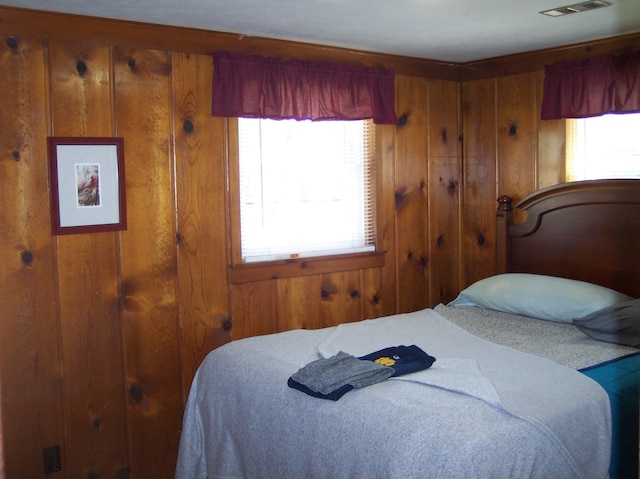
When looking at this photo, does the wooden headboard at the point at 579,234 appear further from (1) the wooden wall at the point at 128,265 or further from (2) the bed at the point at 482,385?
(1) the wooden wall at the point at 128,265

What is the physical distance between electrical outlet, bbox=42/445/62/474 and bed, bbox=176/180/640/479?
57 cm

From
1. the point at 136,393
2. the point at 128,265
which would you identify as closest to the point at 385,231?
the point at 128,265

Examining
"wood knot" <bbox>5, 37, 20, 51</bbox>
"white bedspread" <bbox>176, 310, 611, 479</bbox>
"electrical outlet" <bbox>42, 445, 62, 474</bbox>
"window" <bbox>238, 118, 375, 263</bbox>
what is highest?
"wood knot" <bbox>5, 37, 20, 51</bbox>

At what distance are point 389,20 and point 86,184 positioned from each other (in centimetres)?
163

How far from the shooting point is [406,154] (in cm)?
434

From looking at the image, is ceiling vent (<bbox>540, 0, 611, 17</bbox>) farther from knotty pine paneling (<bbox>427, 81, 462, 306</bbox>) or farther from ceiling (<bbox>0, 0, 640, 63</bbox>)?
knotty pine paneling (<bbox>427, 81, 462, 306</bbox>)

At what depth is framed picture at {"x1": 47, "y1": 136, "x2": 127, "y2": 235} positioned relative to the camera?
3098mm

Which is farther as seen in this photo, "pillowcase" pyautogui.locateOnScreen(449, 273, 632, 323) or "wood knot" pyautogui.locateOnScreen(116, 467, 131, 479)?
"pillowcase" pyautogui.locateOnScreen(449, 273, 632, 323)

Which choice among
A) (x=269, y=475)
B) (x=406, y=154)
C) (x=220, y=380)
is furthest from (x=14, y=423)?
(x=406, y=154)

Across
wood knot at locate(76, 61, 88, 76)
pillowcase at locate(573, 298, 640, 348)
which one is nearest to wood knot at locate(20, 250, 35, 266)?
wood knot at locate(76, 61, 88, 76)

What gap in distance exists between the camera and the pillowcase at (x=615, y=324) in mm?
3150

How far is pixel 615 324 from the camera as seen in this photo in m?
3.22

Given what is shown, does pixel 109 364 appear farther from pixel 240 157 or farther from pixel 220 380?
pixel 240 157

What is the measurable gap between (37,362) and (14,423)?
0.28m
